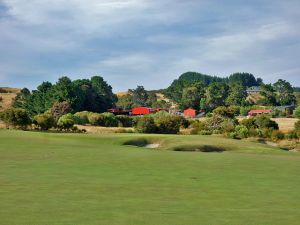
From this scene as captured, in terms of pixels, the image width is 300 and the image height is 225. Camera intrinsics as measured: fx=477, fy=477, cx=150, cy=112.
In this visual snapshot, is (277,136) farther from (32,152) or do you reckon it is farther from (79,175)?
(79,175)

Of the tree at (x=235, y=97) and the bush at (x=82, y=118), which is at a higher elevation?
the tree at (x=235, y=97)

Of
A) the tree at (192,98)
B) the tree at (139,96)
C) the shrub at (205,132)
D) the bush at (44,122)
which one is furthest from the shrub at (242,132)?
the tree at (139,96)

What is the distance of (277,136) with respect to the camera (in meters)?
52.9

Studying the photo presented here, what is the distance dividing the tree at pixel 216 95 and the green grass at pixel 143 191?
105 m

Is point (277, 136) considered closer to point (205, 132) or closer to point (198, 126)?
point (205, 132)

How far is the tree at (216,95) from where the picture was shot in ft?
417

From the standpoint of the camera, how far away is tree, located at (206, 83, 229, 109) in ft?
417

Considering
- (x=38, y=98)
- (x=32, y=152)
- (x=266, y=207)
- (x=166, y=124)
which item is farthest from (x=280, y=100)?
(x=266, y=207)

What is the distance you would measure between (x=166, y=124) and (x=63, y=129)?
12.9 metres

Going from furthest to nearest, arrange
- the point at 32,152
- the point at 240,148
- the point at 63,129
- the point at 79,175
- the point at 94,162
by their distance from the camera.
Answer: the point at 63,129, the point at 240,148, the point at 32,152, the point at 94,162, the point at 79,175

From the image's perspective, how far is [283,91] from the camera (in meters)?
155

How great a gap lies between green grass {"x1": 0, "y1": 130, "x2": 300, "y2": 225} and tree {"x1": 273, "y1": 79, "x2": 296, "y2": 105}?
133 metres

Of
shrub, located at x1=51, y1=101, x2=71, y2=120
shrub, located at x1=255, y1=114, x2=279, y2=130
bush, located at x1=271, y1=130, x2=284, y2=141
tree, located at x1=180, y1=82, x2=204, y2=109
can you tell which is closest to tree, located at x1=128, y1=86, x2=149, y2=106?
tree, located at x1=180, y1=82, x2=204, y2=109

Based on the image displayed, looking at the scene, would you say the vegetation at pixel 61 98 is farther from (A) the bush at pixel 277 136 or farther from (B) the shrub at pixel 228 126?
(A) the bush at pixel 277 136
